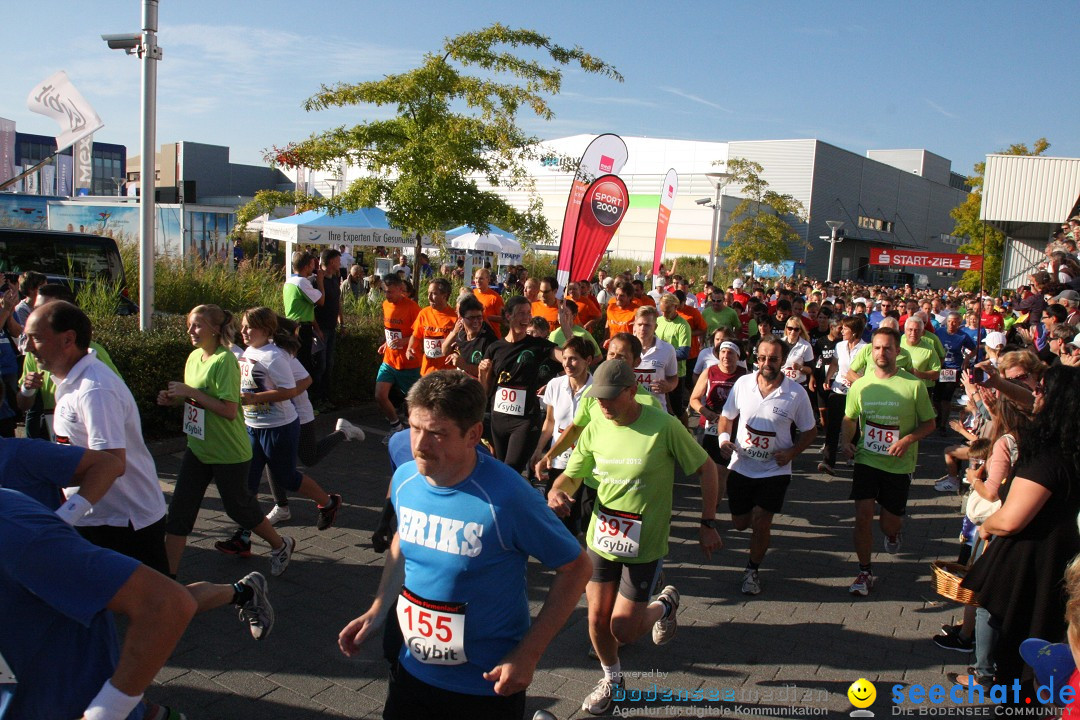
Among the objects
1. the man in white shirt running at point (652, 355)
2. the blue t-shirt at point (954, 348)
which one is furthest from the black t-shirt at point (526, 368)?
the blue t-shirt at point (954, 348)

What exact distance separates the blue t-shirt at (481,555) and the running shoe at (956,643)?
134 inches

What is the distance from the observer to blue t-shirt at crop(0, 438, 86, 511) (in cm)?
258

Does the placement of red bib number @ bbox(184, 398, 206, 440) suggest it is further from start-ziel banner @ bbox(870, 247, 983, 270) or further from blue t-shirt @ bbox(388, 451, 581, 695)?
start-ziel banner @ bbox(870, 247, 983, 270)

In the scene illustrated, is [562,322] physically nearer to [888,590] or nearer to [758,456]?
[758,456]

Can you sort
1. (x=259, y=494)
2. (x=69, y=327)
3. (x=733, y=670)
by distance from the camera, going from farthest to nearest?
(x=259, y=494), (x=733, y=670), (x=69, y=327)

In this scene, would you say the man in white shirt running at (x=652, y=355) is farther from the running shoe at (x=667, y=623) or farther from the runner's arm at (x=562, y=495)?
the runner's arm at (x=562, y=495)

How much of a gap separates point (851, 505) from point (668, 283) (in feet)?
29.5

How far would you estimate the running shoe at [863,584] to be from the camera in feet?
17.9

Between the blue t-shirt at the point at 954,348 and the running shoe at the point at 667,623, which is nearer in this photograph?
the running shoe at the point at 667,623

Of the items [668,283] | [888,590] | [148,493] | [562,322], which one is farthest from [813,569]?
[668,283]

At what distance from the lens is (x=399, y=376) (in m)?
8.80

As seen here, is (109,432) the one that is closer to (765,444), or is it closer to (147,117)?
(765,444)

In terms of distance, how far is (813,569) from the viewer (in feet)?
19.6

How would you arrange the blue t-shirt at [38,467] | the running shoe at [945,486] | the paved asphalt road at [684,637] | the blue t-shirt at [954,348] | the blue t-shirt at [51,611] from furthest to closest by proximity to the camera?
the blue t-shirt at [954,348] → the running shoe at [945,486] → the paved asphalt road at [684,637] → the blue t-shirt at [38,467] → the blue t-shirt at [51,611]
